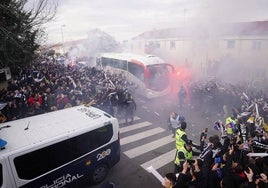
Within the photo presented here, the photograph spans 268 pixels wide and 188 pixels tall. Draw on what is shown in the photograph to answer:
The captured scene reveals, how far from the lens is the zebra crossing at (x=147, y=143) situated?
24.1 ft

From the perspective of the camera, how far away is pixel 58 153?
4.97 metres

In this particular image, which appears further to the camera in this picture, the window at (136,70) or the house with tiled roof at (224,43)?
the house with tiled roof at (224,43)

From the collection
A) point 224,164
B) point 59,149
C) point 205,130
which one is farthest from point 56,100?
point 224,164

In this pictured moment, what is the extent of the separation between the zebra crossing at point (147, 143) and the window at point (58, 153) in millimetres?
2131

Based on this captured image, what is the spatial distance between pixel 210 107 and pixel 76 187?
896 cm

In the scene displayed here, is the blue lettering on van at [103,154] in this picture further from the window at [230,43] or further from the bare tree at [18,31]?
the window at [230,43]

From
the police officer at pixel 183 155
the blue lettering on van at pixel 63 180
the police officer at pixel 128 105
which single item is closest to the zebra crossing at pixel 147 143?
the police officer at pixel 128 105

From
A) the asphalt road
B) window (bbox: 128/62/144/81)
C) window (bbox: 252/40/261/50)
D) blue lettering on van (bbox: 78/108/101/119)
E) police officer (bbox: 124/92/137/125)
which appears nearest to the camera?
blue lettering on van (bbox: 78/108/101/119)

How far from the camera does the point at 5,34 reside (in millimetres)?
8859

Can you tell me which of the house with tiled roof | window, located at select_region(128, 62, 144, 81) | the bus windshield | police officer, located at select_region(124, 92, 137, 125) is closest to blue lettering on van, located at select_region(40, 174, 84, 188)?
police officer, located at select_region(124, 92, 137, 125)

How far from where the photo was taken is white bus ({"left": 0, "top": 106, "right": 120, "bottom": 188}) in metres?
4.49

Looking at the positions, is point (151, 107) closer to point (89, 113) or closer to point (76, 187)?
point (89, 113)

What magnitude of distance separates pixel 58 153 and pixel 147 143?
4268mm

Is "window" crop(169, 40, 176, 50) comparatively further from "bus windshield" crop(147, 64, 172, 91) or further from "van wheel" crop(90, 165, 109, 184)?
"van wheel" crop(90, 165, 109, 184)
